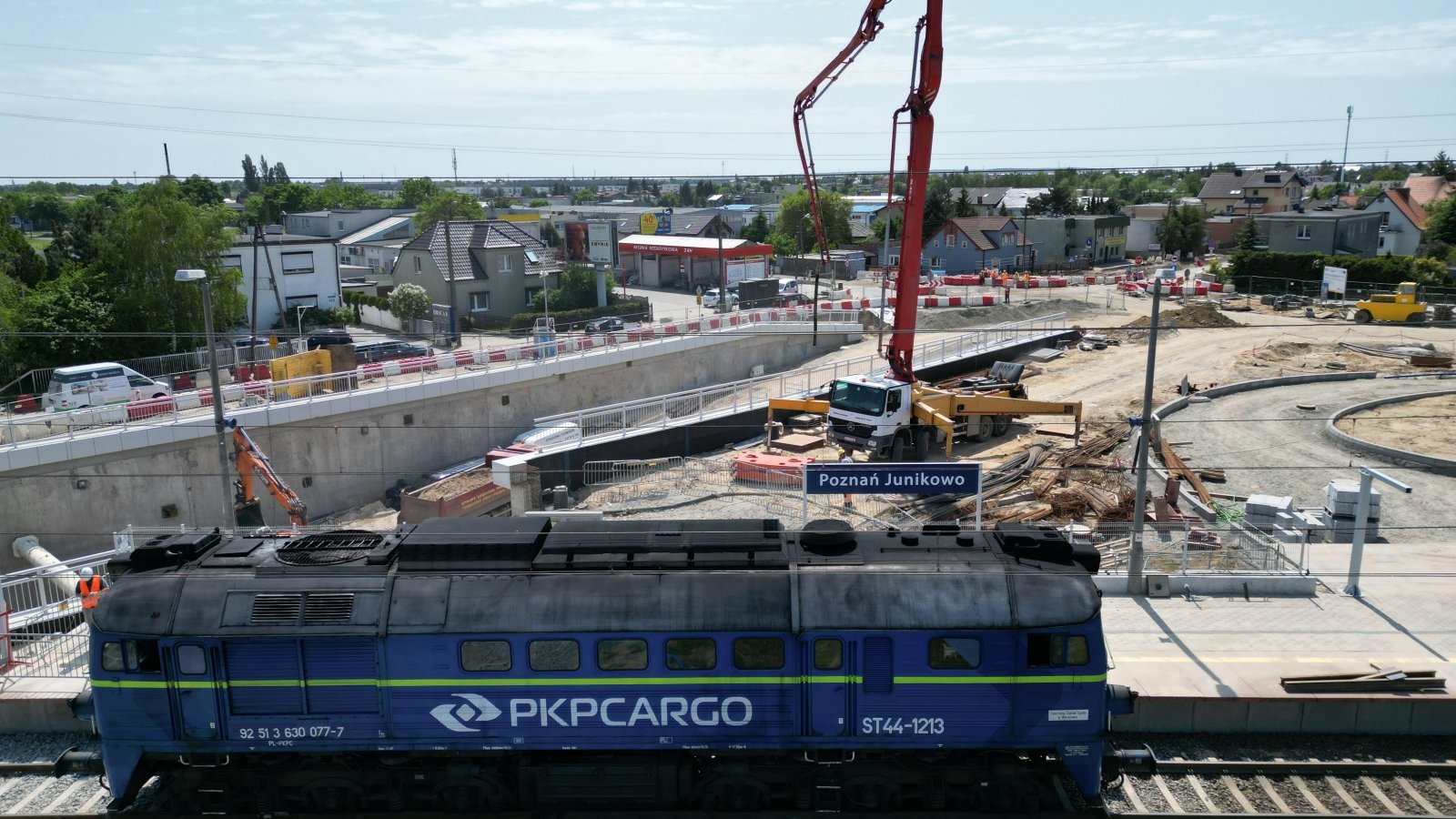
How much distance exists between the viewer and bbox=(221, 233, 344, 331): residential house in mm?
57844

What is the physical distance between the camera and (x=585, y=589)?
1203cm

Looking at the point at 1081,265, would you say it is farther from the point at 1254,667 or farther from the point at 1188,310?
the point at 1254,667

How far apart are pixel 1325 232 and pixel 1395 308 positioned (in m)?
29.8

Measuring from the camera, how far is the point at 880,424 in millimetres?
32500

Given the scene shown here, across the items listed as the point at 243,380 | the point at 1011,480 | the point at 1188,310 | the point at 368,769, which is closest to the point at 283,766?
the point at 368,769

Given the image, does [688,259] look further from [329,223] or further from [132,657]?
[132,657]

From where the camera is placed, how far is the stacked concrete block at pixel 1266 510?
80.0ft

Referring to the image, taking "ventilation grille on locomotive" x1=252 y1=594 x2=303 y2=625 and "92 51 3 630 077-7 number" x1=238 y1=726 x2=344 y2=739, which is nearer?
"ventilation grille on locomotive" x1=252 y1=594 x2=303 y2=625

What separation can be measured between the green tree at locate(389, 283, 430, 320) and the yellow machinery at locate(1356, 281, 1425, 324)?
55.1 meters

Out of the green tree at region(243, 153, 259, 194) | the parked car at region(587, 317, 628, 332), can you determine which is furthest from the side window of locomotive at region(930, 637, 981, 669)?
the green tree at region(243, 153, 259, 194)

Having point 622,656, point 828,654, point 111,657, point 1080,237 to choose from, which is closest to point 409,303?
point 111,657

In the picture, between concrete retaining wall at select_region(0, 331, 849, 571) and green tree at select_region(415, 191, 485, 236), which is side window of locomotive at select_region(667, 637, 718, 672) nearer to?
concrete retaining wall at select_region(0, 331, 849, 571)

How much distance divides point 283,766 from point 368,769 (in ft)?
3.59

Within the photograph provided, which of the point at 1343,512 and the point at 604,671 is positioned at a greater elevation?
the point at 604,671
